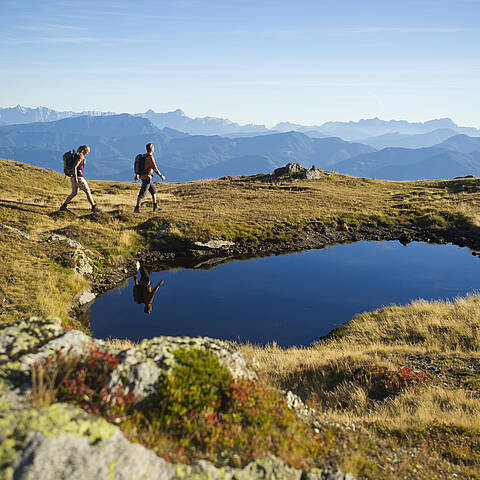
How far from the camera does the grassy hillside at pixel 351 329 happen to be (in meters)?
7.09

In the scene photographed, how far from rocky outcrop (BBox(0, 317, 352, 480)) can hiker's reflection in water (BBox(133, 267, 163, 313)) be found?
11503 millimetres

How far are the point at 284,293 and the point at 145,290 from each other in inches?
314

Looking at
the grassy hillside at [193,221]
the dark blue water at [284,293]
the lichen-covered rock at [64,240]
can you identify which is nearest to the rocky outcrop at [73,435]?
the grassy hillside at [193,221]

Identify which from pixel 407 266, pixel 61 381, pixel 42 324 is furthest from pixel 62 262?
pixel 407 266

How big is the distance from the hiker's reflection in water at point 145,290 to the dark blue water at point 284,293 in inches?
10.5

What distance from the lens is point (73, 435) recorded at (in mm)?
4430

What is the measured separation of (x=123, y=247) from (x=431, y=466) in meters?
21.0

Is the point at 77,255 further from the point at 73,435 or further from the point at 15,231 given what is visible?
the point at 73,435

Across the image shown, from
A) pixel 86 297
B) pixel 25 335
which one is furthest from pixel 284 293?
pixel 25 335

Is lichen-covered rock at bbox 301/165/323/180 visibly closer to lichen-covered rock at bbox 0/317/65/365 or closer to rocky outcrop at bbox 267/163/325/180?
rocky outcrop at bbox 267/163/325/180

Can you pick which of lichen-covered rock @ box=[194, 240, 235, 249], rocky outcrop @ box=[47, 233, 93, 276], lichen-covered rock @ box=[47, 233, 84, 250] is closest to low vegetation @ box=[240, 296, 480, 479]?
rocky outcrop @ box=[47, 233, 93, 276]

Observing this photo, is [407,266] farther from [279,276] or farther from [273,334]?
[273,334]

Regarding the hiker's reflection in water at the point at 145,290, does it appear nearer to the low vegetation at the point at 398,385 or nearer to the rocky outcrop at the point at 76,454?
the low vegetation at the point at 398,385

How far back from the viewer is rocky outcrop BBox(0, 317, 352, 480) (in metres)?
4.12
